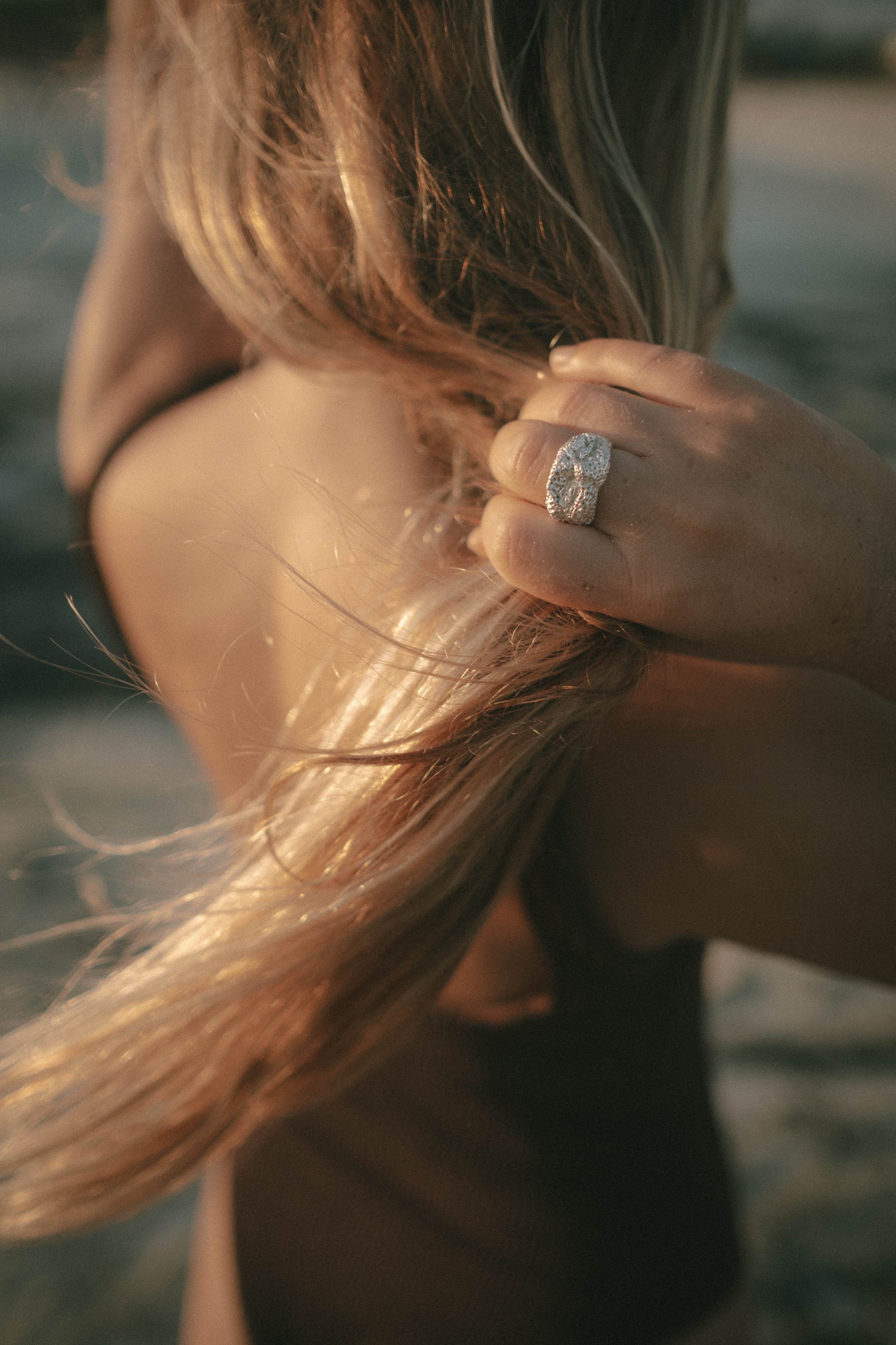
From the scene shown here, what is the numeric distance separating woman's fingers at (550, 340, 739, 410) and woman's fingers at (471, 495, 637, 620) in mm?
105

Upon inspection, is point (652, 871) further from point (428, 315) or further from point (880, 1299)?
point (880, 1299)

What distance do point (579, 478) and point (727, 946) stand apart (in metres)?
2.05

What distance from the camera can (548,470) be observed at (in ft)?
1.83

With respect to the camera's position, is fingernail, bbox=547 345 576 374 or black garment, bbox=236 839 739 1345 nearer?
fingernail, bbox=547 345 576 374

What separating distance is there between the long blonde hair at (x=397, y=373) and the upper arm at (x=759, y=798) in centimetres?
8

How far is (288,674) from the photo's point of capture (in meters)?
0.82

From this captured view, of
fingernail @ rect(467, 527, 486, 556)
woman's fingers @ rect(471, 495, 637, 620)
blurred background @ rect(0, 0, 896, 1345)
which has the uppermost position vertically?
woman's fingers @ rect(471, 495, 637, 620)

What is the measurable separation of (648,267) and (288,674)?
1.43 ft

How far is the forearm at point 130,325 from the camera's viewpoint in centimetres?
101

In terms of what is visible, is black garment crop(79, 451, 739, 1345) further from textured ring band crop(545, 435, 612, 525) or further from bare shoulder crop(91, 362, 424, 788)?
textured ring band crop(545, 435, 612, 525)

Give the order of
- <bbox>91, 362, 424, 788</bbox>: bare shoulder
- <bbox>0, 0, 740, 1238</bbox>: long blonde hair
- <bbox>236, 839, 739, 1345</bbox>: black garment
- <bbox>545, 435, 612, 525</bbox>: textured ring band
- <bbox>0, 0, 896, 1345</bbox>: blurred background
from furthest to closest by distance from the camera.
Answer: <bbox>0, 0, 896, 1345</bbox>: blurred background, <bbox>236, 839, 739, 1345</bbox>: black garment, <bbox>91, 362, 424, 788</bbox>: bare shoulder, <bbox>0, 0, 740, 1238</bbox>: long blonde hair, <bbox>545, 435, 612, 525</bbox>: textured ring band

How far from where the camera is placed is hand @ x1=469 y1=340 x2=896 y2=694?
54 cm

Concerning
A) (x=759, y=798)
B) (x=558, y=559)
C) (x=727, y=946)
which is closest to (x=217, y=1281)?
(x=759, y=798)

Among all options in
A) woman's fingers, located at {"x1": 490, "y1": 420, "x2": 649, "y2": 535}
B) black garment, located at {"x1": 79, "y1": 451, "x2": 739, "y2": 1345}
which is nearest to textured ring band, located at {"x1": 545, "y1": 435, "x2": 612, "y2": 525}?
woman's fingers, located at {"x1": 490, "y1": 420, "x2": 649, "y2": 535}
